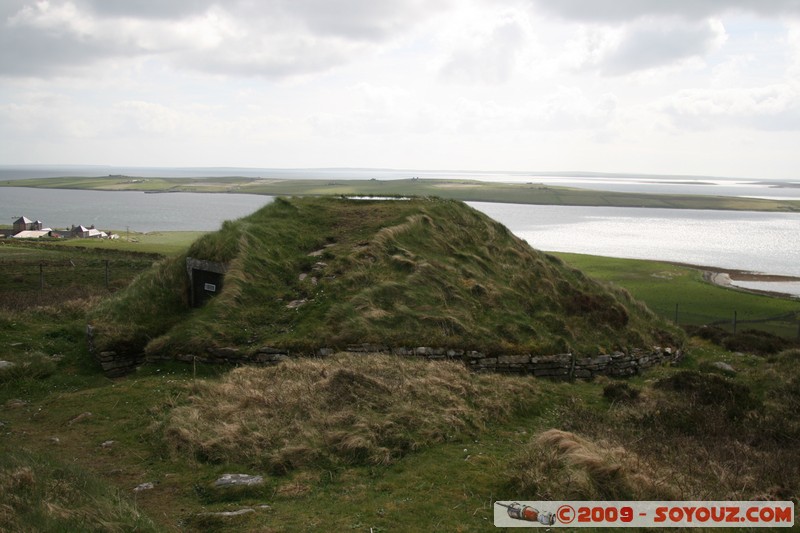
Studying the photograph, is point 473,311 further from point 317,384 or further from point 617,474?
point 617,474

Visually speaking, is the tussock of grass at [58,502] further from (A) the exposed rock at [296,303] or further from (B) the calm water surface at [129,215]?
(B) the calm water surface at [129,215]

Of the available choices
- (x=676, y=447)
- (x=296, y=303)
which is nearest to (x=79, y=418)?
(x=296, y=303)

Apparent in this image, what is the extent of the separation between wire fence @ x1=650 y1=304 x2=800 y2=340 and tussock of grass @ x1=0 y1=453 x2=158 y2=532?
104 feet

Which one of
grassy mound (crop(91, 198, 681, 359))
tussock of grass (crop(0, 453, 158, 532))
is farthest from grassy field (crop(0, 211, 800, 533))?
grassy mound (crop(91, 198, 681, 359))

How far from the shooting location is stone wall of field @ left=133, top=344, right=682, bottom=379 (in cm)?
1503

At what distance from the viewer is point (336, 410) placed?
36.6ft

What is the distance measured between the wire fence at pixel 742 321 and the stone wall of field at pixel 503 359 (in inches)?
645

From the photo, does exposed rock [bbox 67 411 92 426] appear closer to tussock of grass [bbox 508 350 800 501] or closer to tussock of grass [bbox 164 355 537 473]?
tussock of grass [bbox 164 355 537 473]

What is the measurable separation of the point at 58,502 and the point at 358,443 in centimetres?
454

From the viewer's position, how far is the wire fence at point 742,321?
3121 cm

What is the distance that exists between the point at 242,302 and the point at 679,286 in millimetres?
40816

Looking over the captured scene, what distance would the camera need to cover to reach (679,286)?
45938 mm

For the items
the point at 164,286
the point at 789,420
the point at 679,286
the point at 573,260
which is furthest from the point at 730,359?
the point at 573,260

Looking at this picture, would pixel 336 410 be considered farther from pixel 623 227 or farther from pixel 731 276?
pixel 623 227
